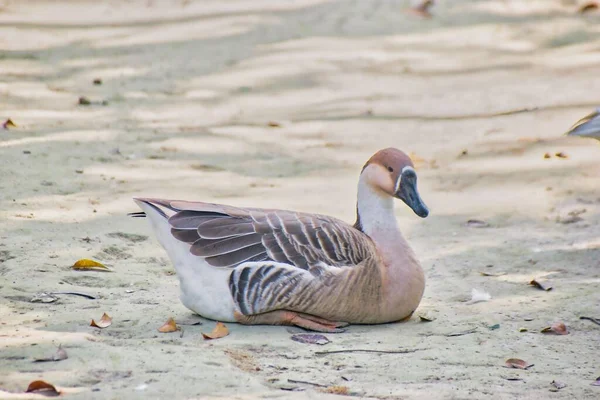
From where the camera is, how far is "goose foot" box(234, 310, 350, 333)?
529cm

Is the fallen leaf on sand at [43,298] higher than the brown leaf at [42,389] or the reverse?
the reverse

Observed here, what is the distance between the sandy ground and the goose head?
2.24ft

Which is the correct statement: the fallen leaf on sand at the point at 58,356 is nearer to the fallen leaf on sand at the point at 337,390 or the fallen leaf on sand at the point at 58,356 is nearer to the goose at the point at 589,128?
the fallen leaf on sand at the point at 337,390

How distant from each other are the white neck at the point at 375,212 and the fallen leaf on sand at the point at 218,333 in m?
1.11

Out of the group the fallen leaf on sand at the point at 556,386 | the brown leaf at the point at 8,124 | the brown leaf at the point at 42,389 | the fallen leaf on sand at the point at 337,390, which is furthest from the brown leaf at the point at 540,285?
the brown leaf at the point at 8,124

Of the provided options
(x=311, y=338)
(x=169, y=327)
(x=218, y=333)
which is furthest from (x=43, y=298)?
(x=311, y=338)

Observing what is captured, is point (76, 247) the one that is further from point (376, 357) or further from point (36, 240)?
point (376, 357)

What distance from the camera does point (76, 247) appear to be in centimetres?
626

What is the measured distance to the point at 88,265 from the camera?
5949 millimetres

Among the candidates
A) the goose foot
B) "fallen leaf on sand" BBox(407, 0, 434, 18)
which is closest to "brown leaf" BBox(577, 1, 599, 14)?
"fallen leaf on sand" BBox(407, 0, 434, 18)

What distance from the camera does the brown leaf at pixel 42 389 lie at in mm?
3861

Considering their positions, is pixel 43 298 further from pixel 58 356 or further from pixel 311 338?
pixel 311 338

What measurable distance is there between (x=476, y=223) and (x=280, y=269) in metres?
2.71

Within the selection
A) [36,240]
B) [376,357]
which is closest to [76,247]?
[36,240]
